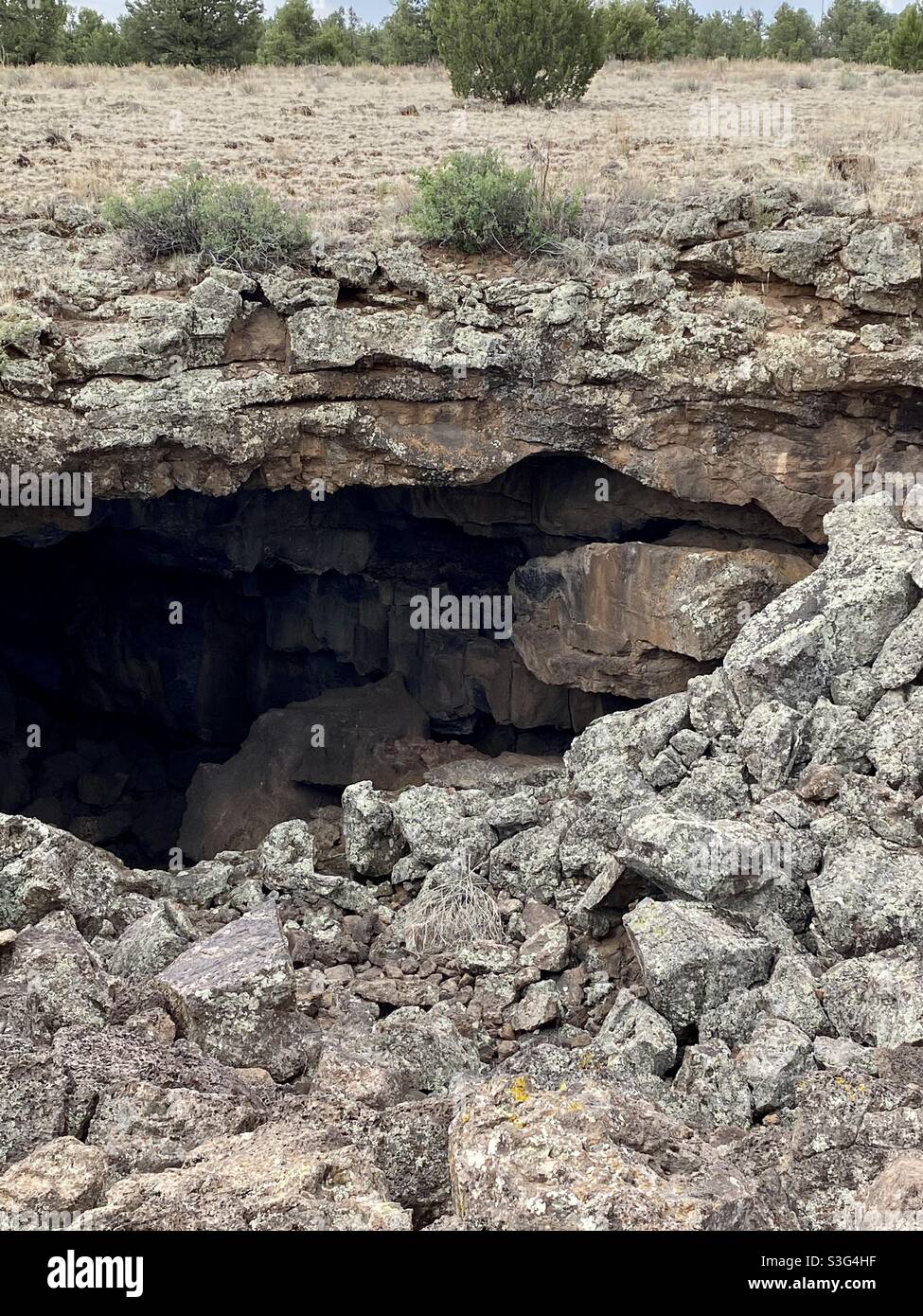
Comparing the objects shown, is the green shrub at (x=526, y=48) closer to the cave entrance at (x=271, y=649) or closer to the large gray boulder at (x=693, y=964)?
the cave entrance at (x=271, y=649)

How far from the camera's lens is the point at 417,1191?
12.4 feet

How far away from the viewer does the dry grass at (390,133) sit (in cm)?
1181

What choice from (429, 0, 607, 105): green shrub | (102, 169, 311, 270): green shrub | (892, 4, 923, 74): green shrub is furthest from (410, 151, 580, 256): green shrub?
(892, 4, 923, 74): green shrub

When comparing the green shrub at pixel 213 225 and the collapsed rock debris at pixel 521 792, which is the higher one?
the green shrub at pixel 213 225

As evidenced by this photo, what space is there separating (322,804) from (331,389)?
5989 millimetres

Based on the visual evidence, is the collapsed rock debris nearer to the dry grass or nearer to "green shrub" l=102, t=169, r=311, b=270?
"green shrub" l=102, t=169, r=311, b=270

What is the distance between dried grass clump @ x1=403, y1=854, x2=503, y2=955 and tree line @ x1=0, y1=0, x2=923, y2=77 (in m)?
17.9

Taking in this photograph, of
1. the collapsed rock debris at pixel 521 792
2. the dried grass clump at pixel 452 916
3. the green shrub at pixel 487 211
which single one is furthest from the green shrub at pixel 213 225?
the dried grass clump at pixel 452 916

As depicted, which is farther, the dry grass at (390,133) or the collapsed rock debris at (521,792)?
the dry grass at (390,133)

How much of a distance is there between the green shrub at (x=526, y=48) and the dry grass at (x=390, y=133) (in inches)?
28.6

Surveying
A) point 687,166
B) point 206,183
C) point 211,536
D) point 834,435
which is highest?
point 687,166
